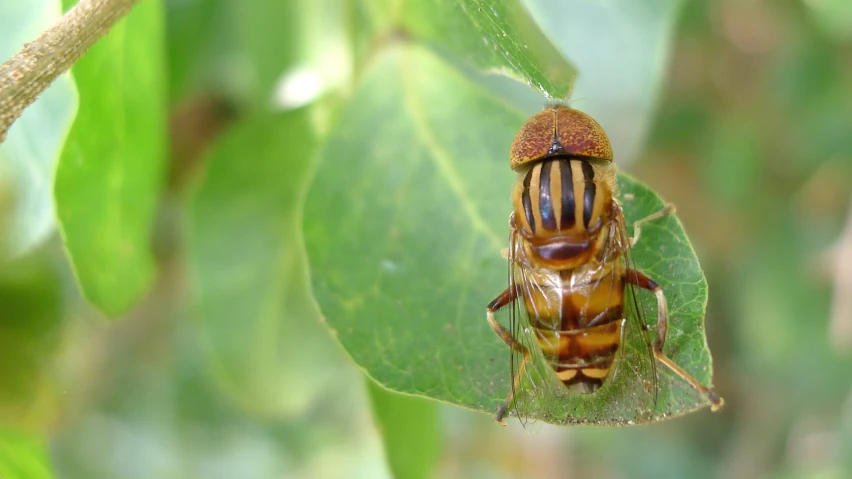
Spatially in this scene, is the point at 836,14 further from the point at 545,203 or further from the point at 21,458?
the point at 21,458

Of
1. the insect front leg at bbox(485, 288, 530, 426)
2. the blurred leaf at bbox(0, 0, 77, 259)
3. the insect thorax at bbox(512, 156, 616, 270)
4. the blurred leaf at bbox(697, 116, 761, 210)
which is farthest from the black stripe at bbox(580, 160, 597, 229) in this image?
the blurred leaf at bbox(697, 116, 761, 210)

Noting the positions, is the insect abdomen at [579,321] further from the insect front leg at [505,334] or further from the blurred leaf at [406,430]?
the blurred leaf at [406,430]

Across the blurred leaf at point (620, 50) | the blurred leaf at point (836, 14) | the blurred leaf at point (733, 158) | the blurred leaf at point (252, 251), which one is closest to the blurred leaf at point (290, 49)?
the blurred leaf at point (252, 251)

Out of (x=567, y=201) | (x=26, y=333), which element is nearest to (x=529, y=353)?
(x=567, y=201)

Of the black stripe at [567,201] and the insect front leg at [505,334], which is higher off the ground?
the black stripe at [567,201]

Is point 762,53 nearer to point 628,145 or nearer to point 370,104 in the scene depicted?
point 628,145

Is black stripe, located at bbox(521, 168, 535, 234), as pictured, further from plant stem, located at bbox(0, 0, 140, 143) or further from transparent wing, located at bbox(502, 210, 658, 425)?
plant stem, located at bbox(0, 0, 140, 143)

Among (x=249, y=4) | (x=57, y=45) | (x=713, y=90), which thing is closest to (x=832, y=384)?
(x=713, y=90)
